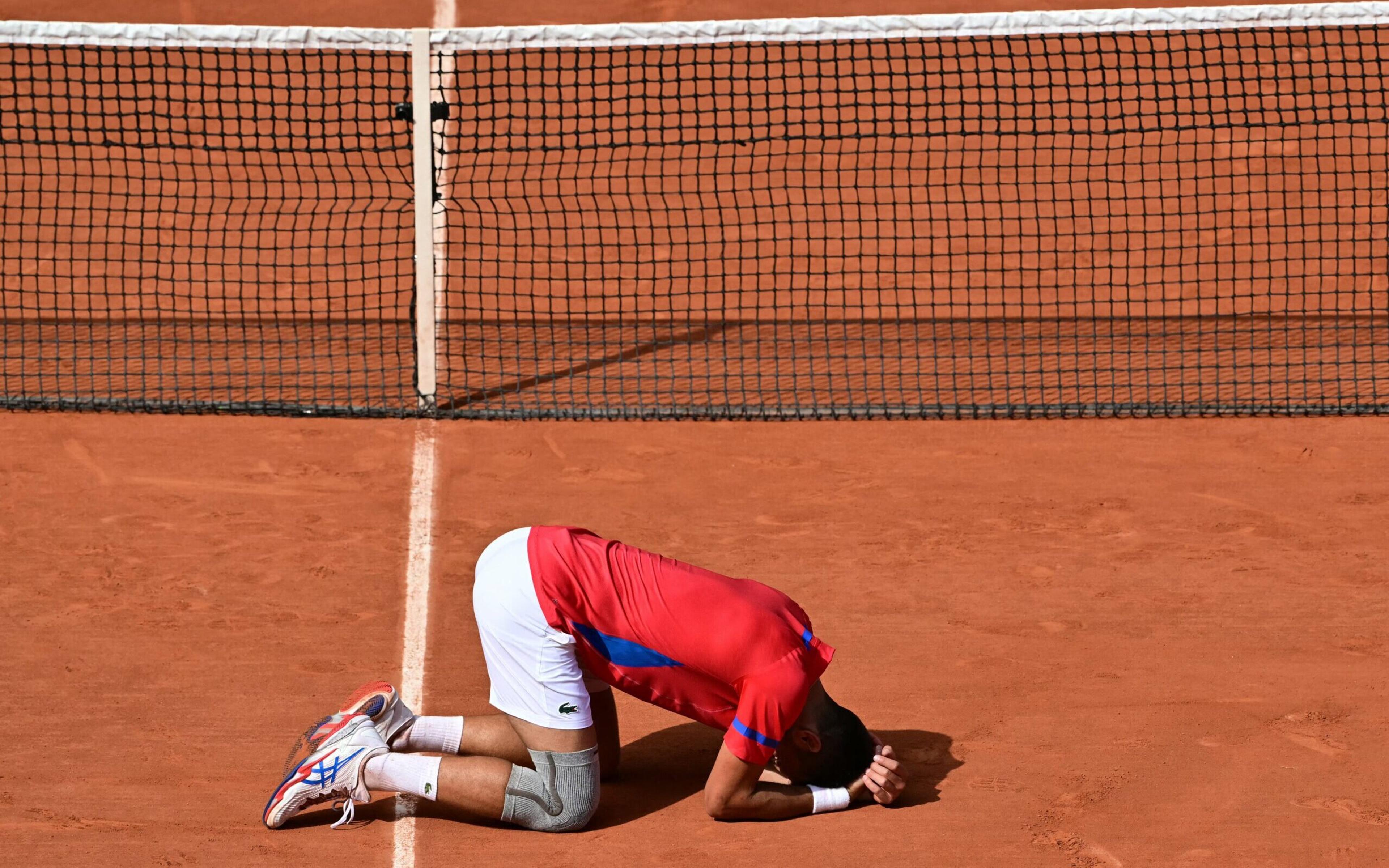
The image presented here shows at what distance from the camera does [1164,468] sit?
8.46 metres

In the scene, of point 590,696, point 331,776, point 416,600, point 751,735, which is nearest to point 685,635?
point 751,735

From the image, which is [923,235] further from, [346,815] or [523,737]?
[346,815]

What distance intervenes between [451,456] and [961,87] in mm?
4099

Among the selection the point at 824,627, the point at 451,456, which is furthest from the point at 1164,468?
the point at 451,456

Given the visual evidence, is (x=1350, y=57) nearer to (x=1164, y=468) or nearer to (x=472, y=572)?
(x=1164, y=468)

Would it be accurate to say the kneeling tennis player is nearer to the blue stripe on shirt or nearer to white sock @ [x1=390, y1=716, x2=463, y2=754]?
the blue stripe on shirt

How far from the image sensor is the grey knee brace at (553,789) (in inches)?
218

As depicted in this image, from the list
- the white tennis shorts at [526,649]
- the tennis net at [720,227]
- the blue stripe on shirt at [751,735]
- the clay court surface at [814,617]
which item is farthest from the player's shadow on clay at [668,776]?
the tennis net at [720,227]

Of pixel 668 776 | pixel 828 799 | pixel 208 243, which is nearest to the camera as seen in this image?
pixel 828 799

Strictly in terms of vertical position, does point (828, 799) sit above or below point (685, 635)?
below

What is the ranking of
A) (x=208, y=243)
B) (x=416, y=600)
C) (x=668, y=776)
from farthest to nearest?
(x=208, y=243) → (x=416, y=600) → (x=668, y=776)

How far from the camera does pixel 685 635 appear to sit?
17.6 feet

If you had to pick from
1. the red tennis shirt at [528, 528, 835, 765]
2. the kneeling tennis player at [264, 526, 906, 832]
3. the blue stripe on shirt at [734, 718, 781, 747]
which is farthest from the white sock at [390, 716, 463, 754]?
the blue stripe on shirt at [734, 718, 781, 747]

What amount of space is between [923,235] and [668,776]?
20.7 ft
